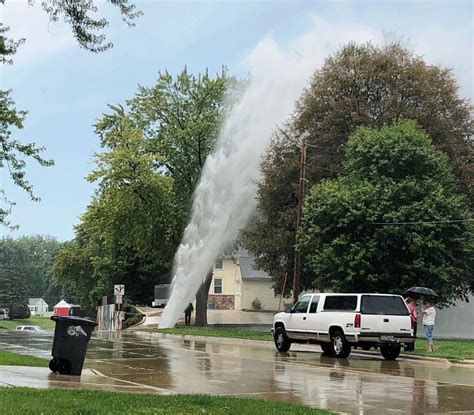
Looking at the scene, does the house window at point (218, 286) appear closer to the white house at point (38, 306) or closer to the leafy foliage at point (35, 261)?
the leafy foliage at point (35, 261)

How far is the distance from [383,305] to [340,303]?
1.31 meters

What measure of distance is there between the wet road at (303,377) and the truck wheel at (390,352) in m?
0.31

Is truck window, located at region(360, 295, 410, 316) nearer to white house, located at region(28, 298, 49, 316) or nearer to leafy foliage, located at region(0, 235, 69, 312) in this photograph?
leafy foliage, located at region(0, 235, 69, 312)

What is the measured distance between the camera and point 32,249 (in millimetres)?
165500

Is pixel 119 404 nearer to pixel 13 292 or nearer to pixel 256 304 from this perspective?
pixel 256 304

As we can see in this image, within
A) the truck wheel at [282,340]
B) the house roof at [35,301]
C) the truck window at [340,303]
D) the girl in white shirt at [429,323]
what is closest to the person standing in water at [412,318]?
the girl in white shirt at [429,323]

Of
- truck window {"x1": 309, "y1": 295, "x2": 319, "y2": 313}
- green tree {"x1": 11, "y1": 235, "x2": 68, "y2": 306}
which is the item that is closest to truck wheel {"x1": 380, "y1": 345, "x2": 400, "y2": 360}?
truck window {"x1": 309, "y1": 295, "x2": 319, "y2": 313}

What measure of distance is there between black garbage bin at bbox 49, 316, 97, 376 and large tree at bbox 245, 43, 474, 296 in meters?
22.7

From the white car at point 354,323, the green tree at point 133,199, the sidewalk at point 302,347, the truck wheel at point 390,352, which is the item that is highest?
the green tree at point 133,199

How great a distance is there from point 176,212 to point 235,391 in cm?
3013

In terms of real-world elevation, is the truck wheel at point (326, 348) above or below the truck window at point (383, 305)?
below

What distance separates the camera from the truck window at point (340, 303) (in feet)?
67.9

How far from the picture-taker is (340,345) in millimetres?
20547

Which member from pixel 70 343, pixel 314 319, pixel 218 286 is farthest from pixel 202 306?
pixel 70 343
